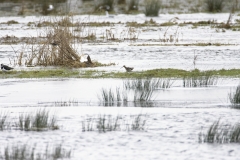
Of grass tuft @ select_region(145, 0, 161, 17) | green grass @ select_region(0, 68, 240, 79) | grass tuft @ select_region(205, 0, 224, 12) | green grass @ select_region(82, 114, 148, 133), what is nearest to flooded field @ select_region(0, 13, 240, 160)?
green grass @ select_region(82, 114, 148, 133)

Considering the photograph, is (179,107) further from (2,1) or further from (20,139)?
(2,1)

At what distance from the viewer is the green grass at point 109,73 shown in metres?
20.1

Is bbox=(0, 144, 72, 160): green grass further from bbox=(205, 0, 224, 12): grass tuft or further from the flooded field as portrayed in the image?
bbox=(205, 0, 224, 12): grass tuft

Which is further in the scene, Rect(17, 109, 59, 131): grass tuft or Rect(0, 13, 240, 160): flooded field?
Rect(17, 109, 59, 131): grass tuft

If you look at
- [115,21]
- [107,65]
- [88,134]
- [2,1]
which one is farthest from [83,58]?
[2,1]

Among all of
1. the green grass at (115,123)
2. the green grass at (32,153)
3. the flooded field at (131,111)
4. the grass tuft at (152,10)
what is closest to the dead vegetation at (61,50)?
the flooded field at (131,111)

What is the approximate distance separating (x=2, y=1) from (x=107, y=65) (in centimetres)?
3425

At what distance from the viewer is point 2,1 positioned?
56000mm

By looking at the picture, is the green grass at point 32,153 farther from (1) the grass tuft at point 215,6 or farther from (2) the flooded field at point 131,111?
(1) the grass tuft at point 215,6

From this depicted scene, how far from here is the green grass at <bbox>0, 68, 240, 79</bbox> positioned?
20.1 metres

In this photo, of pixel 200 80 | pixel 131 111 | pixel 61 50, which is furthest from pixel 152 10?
pixel 131 111

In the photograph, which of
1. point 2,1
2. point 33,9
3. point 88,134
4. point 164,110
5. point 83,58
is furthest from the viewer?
point 2,1

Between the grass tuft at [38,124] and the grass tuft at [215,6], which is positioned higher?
the grass tuft at [215,6]

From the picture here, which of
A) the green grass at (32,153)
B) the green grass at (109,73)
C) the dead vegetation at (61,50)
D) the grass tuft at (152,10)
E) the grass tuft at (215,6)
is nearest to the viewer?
the green grass at (32,153)
